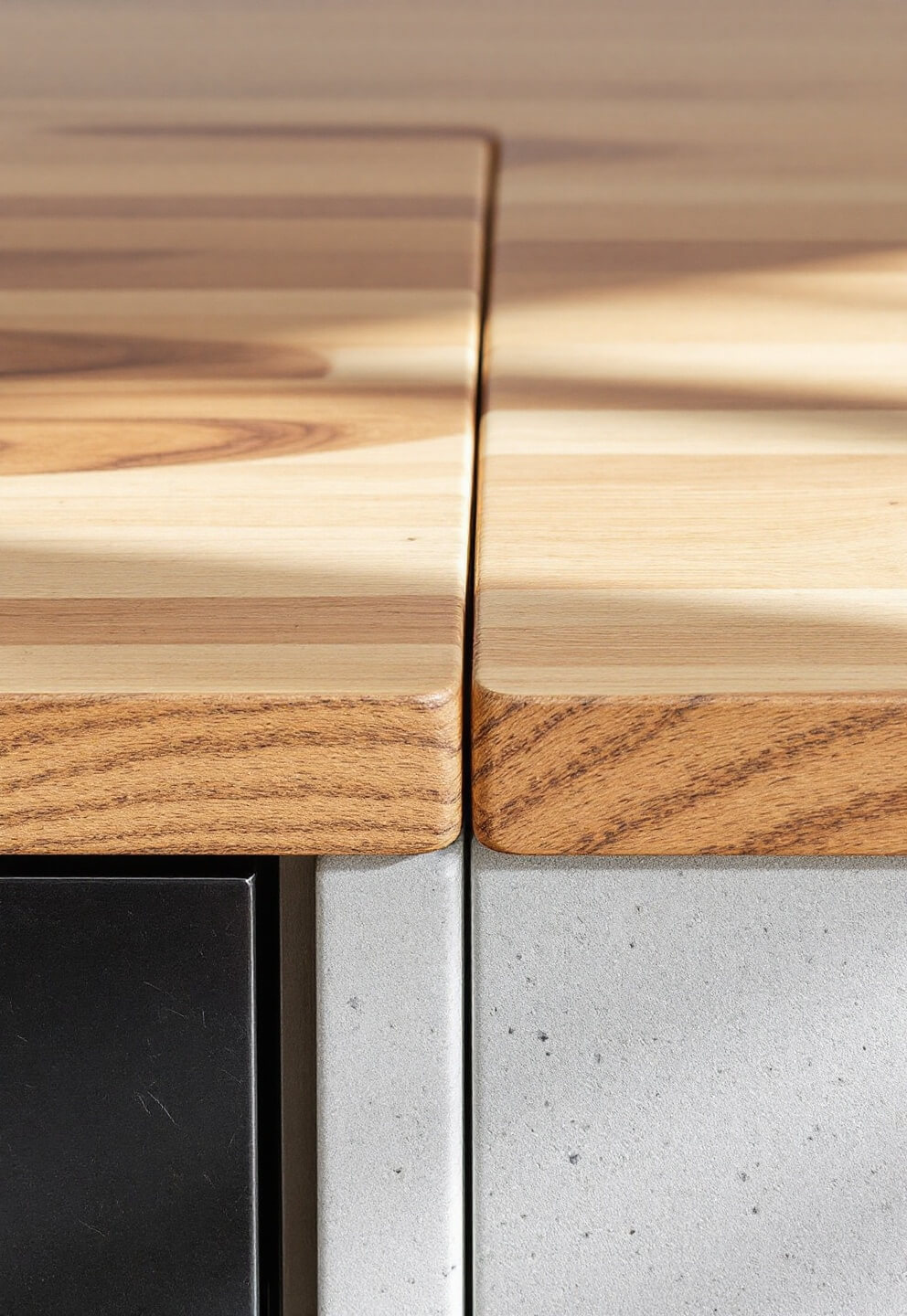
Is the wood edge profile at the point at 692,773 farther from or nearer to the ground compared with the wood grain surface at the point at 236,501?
nearer to the ground

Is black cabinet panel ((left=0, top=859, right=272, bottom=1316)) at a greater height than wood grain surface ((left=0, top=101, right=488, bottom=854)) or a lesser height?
lesser

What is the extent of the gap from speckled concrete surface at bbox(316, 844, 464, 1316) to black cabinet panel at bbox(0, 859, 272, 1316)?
0.07 ft

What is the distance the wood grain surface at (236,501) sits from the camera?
33 cm

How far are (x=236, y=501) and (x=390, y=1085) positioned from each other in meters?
0.18

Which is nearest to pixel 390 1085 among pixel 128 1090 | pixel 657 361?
pixel 128 1090

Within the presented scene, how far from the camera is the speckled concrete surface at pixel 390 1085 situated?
0.36 meters

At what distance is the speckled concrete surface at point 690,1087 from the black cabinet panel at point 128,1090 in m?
0.06

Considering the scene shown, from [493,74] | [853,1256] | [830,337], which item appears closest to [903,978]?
[853,1256]

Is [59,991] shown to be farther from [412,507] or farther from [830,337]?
[830,337]

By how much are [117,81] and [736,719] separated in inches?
33.2

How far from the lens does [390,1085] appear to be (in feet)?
1.20

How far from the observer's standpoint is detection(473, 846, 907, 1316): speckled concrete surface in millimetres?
359

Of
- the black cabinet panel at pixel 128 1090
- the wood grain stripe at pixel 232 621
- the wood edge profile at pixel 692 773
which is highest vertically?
the wood grain stripe at pixel 232 621

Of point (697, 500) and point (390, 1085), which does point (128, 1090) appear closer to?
point (390, 1085)
